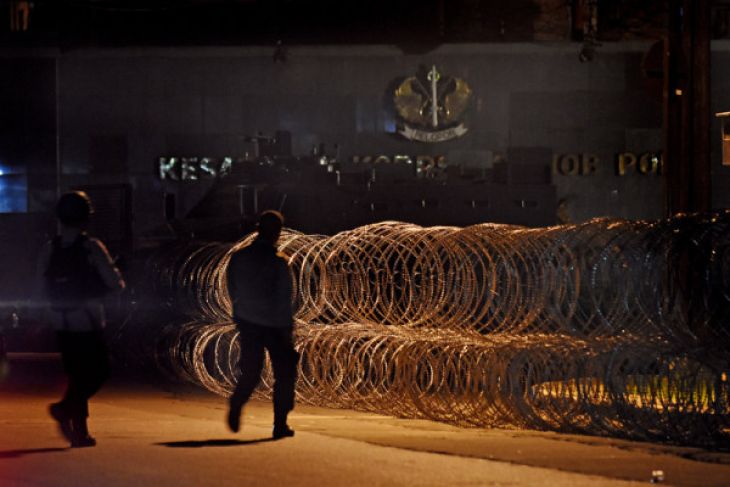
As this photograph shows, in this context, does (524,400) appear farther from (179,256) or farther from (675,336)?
(179,256)

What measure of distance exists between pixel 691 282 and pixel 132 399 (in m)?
6.78

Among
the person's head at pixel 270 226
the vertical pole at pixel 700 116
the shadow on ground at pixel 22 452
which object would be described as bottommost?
the shadow on ground at pixel 22 452

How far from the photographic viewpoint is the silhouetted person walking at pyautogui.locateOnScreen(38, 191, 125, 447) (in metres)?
10.5

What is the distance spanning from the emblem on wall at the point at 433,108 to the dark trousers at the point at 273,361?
2513 cm

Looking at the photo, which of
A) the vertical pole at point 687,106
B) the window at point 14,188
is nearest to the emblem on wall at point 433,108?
the window at point 14,188

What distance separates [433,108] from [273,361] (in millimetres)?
25412

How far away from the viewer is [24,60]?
3675 cm

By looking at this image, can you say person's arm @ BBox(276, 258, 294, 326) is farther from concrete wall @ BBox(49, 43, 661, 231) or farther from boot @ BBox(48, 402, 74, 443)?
concrete wall @ BBox(49, 43, 661, 231)

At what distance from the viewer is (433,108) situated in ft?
120

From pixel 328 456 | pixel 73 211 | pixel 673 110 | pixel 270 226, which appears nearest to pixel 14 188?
pixel 673 110

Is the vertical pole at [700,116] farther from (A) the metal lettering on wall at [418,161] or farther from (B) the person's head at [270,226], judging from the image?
(A) the metal lettering on wall at [418,161]

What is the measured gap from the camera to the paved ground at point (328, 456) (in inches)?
367

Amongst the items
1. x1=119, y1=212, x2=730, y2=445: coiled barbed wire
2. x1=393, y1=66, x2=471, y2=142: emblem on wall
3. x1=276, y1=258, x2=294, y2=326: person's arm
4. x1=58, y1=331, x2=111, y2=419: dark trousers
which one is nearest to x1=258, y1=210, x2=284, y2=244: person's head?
x1=276, y1=258, x2=294, y2=326: person's arm

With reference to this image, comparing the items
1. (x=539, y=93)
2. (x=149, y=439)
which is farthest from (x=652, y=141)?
(x=149, y=439)
